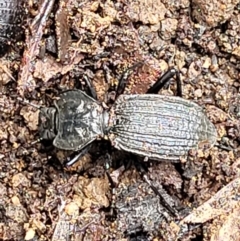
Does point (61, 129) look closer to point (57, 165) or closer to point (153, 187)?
point (57, 165)

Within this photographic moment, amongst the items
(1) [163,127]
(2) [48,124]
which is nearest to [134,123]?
(1) [163,127]

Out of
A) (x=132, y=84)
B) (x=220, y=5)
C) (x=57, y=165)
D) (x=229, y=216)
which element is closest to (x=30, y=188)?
(x=57, y=165)

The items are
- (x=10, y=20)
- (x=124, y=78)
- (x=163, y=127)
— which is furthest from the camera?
(x=10, y=20)

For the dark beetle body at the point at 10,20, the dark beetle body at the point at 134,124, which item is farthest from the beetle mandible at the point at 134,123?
the dark beetle body at the point at 10,20

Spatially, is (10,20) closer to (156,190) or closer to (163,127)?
(163,127)

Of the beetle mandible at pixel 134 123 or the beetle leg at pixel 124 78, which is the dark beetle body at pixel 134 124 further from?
the beetle leg at pixel 124 78
